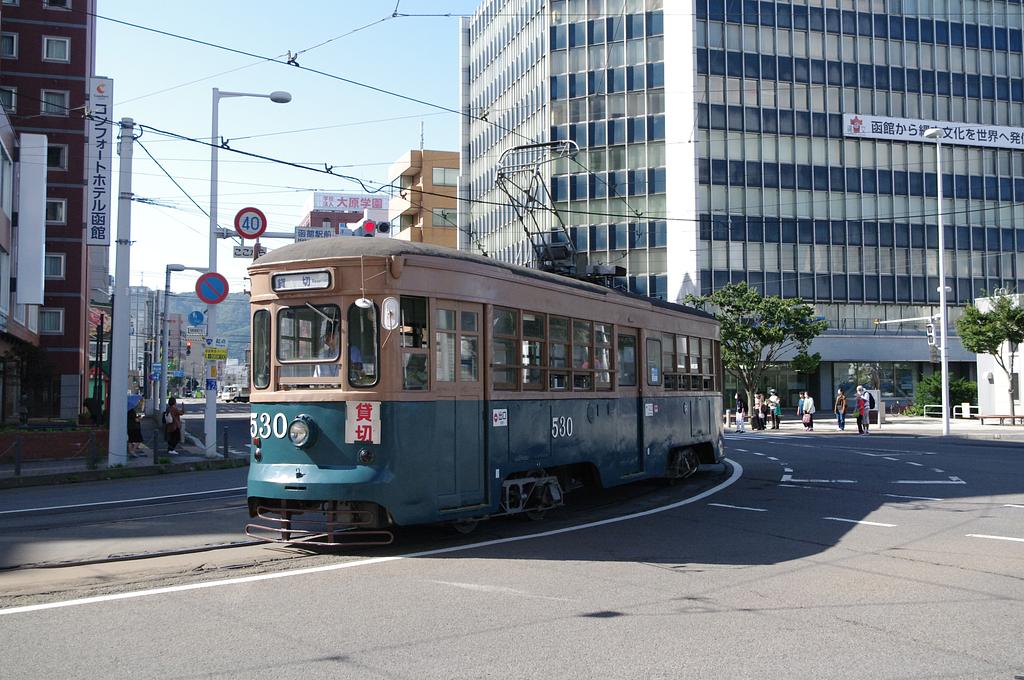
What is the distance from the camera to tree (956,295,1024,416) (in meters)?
38.0

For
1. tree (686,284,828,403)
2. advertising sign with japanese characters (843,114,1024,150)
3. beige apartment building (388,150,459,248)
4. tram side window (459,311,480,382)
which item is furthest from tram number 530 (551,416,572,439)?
beige apartment building (388,150,459,248)

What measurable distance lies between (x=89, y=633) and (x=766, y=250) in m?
55.6

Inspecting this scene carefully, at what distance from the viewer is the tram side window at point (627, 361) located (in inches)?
517

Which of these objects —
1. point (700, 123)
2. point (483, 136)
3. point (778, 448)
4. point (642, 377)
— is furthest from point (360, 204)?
point (642, 377)

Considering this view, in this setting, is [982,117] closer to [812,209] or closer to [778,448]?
[812,209]

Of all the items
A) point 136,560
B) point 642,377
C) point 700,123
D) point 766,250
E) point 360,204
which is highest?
point 360,204

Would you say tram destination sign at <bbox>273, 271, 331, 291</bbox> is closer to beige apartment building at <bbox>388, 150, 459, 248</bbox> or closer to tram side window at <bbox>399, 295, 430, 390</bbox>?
tram side window at <bbox>399, 295, 430, 390</bbox>

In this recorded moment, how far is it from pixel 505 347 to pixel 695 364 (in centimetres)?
643

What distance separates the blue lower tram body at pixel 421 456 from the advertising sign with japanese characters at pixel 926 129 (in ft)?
178

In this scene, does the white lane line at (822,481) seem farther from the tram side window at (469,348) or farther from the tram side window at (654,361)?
the tram side window at (469,348)

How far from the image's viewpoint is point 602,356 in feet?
41.4

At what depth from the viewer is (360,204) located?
128m

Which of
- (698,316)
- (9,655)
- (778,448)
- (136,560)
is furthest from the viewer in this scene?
(778,448)

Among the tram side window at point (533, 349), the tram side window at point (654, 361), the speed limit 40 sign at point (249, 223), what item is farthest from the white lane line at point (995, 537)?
the speed limit 40 sign at point (249, 223)
